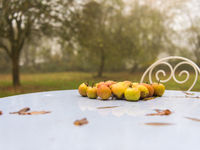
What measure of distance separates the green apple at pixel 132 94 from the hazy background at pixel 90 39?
575 centimetres

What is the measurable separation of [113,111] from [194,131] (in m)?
0.41

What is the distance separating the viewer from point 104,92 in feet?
4.61

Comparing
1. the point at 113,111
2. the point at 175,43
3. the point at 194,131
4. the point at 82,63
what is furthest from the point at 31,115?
the point at 82,63

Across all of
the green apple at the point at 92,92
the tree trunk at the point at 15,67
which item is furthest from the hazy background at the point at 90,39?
the green apple at the point at 92,92

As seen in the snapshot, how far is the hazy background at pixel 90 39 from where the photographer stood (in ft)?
24.9

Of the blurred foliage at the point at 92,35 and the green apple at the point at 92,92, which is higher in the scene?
the blurred foliage at the point at 92,35

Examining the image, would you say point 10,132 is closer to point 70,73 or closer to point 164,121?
point 164,121

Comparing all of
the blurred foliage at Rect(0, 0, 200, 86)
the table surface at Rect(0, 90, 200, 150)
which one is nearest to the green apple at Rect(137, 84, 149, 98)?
the table surface at Rect(0, 90, 200, 150)

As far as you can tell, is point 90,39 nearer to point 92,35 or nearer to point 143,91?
point 92,35

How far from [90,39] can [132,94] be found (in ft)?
21.3

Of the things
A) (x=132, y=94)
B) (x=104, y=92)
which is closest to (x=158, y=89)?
(x=132, y=94)

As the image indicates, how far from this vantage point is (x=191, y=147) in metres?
0.61

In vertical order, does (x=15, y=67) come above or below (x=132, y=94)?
above

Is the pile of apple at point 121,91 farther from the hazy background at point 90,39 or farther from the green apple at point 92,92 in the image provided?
the hazy background at point 90,39
